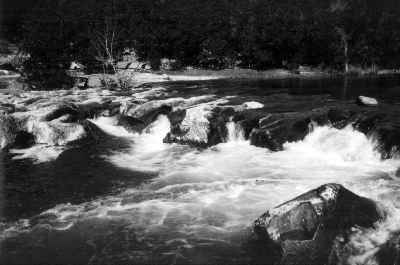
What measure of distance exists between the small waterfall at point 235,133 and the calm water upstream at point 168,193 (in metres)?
0.04

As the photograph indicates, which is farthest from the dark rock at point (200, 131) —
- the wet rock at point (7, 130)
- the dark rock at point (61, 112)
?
the wet rock at point (7, 130)

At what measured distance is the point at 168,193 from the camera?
475 inches

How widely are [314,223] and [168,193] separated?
4914 mm

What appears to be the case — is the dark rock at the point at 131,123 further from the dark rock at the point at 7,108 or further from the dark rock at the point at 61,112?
the dark rock at the point at 7,108

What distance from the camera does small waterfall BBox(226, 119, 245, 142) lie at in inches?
714

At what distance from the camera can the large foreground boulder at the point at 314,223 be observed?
7.93m

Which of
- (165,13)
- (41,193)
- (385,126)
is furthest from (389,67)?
(41,193)

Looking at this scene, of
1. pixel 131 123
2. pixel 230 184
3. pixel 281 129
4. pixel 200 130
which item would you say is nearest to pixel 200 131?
pixel 200 130

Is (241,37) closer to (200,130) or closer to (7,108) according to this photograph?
(7,108)

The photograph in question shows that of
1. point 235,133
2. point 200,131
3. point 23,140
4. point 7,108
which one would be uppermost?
point 7,108

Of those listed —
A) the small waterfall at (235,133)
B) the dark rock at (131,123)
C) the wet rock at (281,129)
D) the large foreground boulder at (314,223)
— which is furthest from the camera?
the dark rock at (131,123)

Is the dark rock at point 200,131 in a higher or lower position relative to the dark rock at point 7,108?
lower

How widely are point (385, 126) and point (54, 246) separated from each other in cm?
1190

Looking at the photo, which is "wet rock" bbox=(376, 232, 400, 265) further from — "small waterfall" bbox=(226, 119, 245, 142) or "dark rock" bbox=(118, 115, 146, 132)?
"dark rock" bbox=(118, 115, 146, 132)
